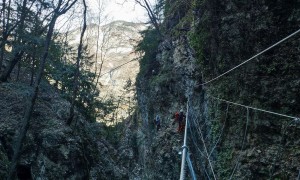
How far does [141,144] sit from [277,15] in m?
15.7

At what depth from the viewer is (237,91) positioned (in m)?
8.93

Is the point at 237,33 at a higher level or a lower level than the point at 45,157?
higher

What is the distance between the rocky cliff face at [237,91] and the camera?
23.7ft

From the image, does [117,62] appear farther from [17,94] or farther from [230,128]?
[230,128]

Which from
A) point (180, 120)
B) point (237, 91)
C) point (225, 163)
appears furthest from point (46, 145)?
point (237, 91)

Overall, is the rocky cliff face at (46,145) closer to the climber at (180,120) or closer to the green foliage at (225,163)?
the climber at (180,120)

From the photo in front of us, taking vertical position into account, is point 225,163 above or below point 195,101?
below

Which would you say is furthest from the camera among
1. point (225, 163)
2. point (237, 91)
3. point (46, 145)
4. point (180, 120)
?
point (180, 120)

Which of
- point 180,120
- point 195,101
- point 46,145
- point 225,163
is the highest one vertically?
point 195,101

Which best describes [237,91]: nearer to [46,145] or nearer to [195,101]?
[195,101]

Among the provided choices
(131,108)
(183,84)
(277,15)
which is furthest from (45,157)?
(131,108)

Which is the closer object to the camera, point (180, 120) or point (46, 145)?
point (46, 145)

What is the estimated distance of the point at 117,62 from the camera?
77.6 m

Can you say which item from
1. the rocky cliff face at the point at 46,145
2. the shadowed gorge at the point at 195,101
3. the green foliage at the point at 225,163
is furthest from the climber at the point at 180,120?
the rocky cliff face at the point at 46,145
